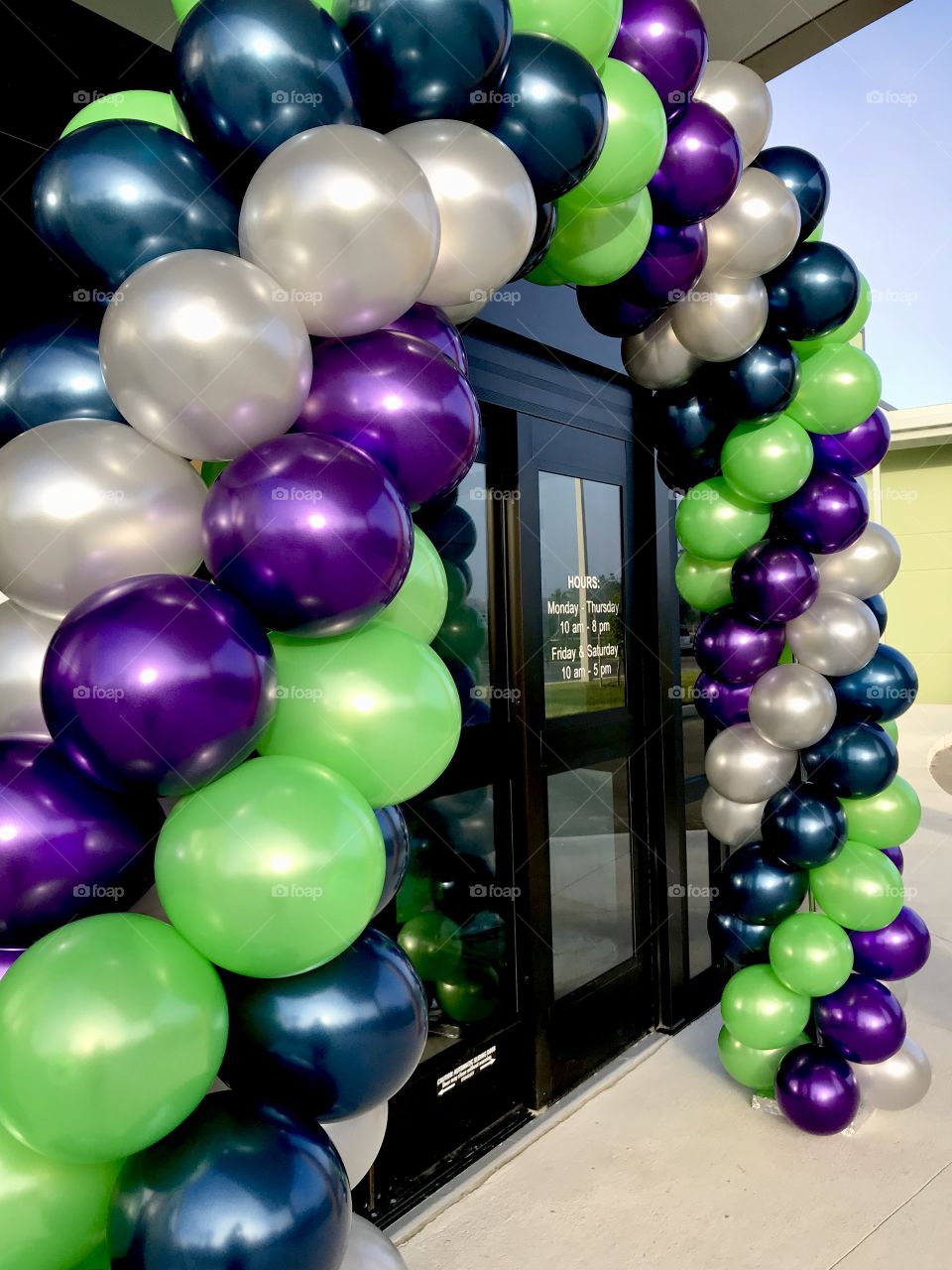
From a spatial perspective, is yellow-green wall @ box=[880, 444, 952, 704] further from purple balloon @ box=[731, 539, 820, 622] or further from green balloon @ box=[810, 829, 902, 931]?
purple balloon @ box=[731, 539, 820, 622]

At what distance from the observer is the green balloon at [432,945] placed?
2.29 m

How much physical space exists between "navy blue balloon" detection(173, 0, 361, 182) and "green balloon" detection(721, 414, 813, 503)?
1.35 meters

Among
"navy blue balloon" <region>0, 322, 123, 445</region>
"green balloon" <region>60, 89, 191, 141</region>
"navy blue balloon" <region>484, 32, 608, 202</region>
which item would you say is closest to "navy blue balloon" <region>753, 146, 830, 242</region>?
"navy blue balloon" <region>484, 32, 608, 202</region>

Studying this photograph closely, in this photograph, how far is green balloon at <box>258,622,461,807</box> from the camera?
98cm

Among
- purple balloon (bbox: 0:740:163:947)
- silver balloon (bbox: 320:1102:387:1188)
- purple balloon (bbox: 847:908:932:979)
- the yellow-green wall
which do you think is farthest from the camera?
the yellow-green wall

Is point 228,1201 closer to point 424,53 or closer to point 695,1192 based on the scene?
point 424,53

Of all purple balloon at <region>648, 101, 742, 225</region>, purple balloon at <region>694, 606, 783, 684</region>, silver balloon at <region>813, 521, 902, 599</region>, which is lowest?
purple balloon at <region>694, 606, 783, 684</region>

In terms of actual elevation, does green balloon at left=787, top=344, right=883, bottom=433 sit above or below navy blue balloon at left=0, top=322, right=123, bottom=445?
below

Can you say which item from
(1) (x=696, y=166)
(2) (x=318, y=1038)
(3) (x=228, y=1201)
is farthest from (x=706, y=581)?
(3) (x=228, y=1201)

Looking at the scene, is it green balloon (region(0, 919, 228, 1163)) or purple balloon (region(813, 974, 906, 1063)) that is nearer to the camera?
green balloon (region(0, 919, 228, 1163))

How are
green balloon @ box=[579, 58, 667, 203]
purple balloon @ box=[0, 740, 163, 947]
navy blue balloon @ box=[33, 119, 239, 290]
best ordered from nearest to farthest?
purple balloon @ box=[0, 740, 163, 947]
navy blue balloon @ box=[33, 119, 239, 290]
green balloon @ box=[579, 58, 667, 203]

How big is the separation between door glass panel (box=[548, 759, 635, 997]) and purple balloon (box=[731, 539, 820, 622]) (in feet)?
2.66

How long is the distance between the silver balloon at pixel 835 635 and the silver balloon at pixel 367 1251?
1624mm

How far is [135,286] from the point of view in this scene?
928 mm
